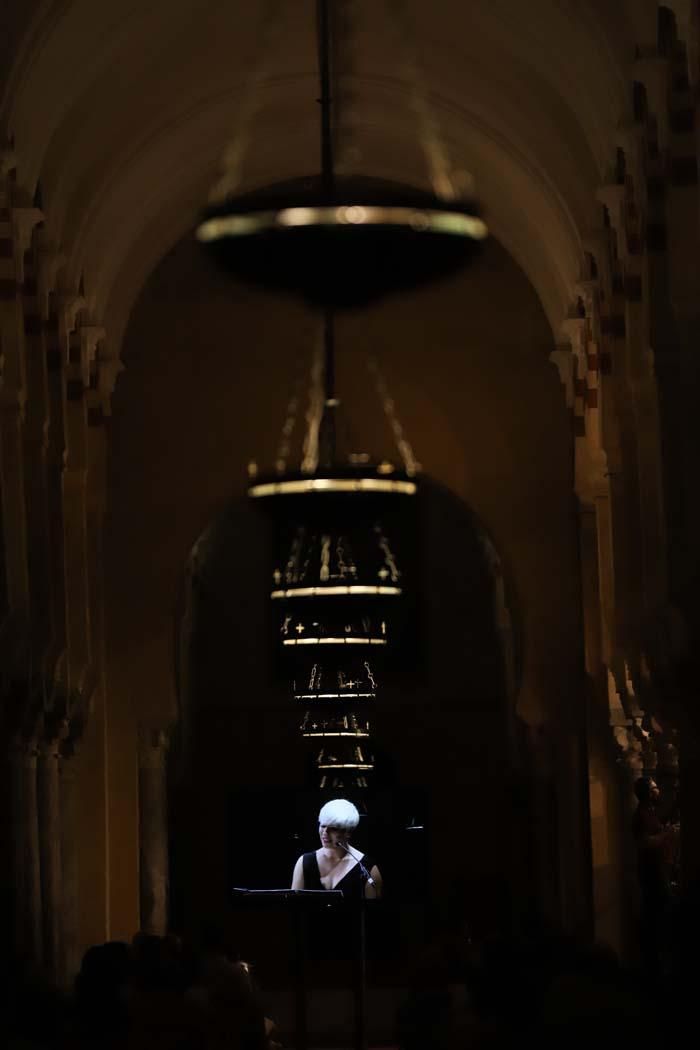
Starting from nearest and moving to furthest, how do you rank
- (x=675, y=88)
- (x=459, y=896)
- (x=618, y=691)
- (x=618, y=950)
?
1. (x=675, y=88)
2. (x=618, y=691)
3. (x=618, y=950)
4. (x=459, y=896)

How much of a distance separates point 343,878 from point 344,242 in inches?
545

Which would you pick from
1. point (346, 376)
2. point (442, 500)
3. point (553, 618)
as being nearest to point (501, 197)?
point (346, 376)

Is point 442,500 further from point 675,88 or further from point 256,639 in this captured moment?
point 675,88

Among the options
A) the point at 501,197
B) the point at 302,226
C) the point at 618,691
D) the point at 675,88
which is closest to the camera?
the point at 302,226

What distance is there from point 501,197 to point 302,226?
14723mm

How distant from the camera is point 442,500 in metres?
33.7

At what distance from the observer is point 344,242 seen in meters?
8.88

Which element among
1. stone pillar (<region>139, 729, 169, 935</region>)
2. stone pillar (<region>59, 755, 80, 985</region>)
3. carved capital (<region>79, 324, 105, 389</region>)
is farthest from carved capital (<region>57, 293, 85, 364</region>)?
stone pillar (<region>139, 729, 169, 935</region>)

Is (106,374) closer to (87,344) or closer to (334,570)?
(87,344)

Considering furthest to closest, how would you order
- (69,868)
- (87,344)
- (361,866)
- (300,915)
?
(87,344) → (69,868) → (361,866) → (300,915)

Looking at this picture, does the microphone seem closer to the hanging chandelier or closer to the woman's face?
the woman's face

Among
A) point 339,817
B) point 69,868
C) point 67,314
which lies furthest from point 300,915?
point 67,314

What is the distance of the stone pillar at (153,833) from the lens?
23828 millimetres

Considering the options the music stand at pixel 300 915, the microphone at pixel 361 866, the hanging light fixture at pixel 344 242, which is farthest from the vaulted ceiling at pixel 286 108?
the hanging light fixture at pixel 344 242
